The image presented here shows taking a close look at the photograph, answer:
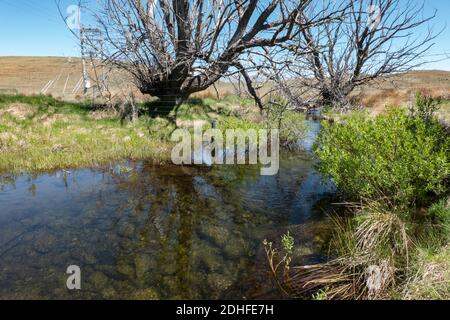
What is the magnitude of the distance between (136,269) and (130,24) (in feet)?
29.7

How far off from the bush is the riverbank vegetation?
0.02 meters

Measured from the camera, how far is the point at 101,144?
11688mm

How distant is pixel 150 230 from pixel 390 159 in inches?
179

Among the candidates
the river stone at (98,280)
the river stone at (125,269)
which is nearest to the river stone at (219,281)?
the river stone at (125,269)

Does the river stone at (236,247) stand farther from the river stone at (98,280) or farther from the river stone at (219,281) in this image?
the river stone at (98,280)

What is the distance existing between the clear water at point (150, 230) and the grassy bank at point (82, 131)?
3.55ft

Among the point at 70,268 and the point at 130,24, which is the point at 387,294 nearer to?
the point at 70,268

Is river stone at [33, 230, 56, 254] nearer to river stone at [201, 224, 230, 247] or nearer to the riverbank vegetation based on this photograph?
river stone at [201, 224, 230, 247]

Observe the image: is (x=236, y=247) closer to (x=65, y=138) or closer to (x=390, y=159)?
(x=390, y=159)

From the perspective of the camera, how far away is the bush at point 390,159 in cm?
572

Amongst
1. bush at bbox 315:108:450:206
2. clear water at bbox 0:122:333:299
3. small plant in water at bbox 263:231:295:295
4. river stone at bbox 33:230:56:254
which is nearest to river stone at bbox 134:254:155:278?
clear water at bbox 0:122:333:299

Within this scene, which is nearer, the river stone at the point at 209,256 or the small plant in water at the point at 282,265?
the small plant in water at the point at 282,265

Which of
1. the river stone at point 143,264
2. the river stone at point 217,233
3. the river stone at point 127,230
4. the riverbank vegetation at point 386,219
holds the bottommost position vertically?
the river stone at point 143,264
